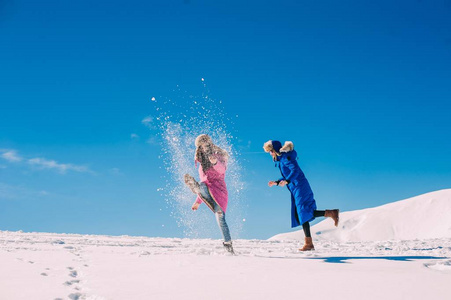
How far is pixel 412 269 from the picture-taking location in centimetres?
476

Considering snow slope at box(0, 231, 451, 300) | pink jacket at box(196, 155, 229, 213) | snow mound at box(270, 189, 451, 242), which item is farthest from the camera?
snow mound at box(270, 189, 451, 242)

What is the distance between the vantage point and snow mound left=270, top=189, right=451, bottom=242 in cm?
1975

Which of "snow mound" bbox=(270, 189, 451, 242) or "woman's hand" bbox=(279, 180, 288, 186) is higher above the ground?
"snow mound" bbox=(270, 189, 451, 242)

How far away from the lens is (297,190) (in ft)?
24.0

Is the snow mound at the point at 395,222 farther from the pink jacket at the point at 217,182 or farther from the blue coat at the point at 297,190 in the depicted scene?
the pink jacket at the point at 217,182

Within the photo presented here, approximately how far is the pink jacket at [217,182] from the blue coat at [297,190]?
1.22 metres

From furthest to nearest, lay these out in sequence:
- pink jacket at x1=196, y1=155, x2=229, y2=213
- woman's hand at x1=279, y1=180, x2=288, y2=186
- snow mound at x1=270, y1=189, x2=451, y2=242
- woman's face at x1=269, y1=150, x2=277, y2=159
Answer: snow mound at x1=270, y1=189, x2=451, y2=242
woman's face at x1=269, y1=150, x2=277, y2=159
woman's hand at x1=279, y1=180, x2=288, y2=186
pink jacket at x1=196, y1=155, x2=229, y2=213

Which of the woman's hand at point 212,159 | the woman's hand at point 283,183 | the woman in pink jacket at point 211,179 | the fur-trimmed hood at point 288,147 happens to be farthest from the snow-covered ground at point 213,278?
the fur-trimmed hood at point 288,147

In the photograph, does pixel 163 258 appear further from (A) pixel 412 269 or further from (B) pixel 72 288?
(A) pixel 412 269

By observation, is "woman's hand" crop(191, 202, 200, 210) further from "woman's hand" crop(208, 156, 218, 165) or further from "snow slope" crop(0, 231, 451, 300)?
"snow slope" crop(0, 231, 451, 300)

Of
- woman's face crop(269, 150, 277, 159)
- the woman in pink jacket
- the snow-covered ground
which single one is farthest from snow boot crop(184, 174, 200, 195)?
woman's face crop(269, 150, 277, 159)

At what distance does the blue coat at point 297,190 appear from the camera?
23.7ft

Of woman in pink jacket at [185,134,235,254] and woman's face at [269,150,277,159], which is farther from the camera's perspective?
woman's face at [269,150,277,159]

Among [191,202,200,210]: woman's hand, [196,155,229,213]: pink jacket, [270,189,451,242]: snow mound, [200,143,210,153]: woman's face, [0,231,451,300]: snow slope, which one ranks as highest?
[270,189,451,242]: snow mound
